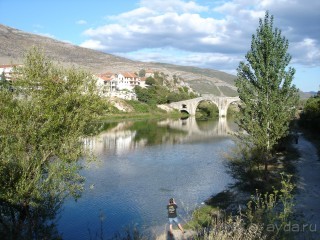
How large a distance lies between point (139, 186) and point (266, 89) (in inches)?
519

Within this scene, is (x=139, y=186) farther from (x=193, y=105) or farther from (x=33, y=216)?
(x=193, y=105)

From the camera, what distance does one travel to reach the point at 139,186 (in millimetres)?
30156

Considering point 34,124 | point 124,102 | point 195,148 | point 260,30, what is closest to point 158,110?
point 124,102

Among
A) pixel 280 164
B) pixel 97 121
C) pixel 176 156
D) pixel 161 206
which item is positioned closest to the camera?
pixel 97 121

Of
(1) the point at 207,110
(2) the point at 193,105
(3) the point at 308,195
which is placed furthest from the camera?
(1) the point at 207,110

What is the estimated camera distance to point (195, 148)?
5322cm

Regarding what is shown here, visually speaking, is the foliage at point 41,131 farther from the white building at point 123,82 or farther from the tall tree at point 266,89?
the white building at point 123,82

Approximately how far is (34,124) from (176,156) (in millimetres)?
30279

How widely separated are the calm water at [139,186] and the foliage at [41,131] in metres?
2.32

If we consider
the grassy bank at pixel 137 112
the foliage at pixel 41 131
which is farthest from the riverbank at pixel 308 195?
the grassy bank at pixel 137 112

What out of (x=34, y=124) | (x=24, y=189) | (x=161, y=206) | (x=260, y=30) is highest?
(x=260, y=30)

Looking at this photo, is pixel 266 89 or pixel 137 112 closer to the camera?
pixel 266 89

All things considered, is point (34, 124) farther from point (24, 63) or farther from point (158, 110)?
point (158, 110)

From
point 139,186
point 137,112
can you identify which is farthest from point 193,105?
point 139,186
